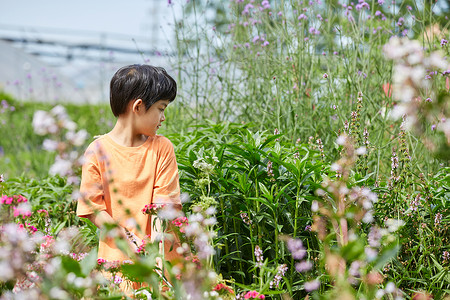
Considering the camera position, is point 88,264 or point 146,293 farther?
point 146,293

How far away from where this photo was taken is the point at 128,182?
2018 millimetres

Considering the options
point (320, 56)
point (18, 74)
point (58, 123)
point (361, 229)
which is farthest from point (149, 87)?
point (18, 74)

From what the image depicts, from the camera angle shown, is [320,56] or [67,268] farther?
[320,56]

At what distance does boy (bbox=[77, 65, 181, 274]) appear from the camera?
199cm

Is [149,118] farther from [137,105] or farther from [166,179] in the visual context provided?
[166,179]

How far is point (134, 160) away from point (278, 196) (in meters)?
0.64

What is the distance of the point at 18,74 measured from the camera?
40.6 feet

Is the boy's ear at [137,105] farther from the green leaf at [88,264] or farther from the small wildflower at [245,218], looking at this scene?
the green leaf at [88,264]

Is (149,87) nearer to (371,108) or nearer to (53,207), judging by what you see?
(53,207)

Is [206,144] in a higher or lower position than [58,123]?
lower

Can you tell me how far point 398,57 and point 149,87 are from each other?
46.4 inches

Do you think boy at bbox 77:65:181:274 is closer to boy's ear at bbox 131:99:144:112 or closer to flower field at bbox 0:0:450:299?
boy's ear at bbox 131:99:144:112

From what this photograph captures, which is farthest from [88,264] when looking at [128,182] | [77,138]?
[128,182]

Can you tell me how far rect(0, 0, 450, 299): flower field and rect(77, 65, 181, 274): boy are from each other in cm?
11
